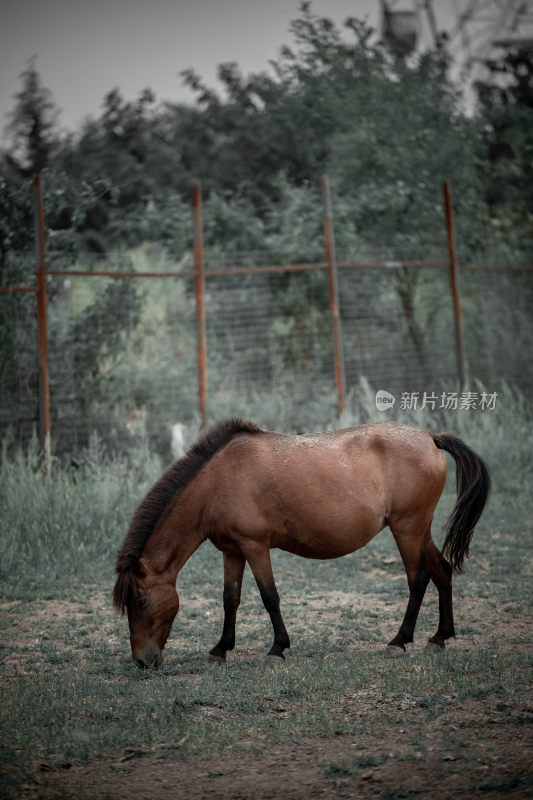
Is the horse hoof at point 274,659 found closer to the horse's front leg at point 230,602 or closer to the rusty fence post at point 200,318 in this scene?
the horse's front leg at point 230,602

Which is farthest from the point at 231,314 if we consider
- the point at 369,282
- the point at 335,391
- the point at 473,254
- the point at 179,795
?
the point at 179,795

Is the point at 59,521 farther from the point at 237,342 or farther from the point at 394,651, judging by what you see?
the point at 237,342

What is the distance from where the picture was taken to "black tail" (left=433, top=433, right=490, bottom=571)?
A: 4.83m

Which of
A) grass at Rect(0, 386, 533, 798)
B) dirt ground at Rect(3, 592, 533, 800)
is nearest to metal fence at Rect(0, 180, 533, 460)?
grass at Rect(0, 386, 533, 798)

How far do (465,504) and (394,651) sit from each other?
3.24 feet

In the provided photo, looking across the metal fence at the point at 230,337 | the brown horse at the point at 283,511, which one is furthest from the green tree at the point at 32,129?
the brown horse at the point at 283,511

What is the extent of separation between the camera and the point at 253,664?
14.7 ft

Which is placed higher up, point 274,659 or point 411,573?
point 411,573

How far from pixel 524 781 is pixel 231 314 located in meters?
8.34

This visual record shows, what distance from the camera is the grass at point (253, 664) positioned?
3240 mm

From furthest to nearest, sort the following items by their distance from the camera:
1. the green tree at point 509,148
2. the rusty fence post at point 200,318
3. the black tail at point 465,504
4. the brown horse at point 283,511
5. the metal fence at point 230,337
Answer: the green tree at point 509,148
the rusty fence post at point 200,318
the metal fence at point 230,337
the black tail at point 465,504
the brown horse at point 283,511

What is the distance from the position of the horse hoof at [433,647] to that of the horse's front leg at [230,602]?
1.13 m

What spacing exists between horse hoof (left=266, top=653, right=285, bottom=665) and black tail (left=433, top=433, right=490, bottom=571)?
121 centimetres

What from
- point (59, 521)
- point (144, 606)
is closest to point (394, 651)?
point (144, 606)
